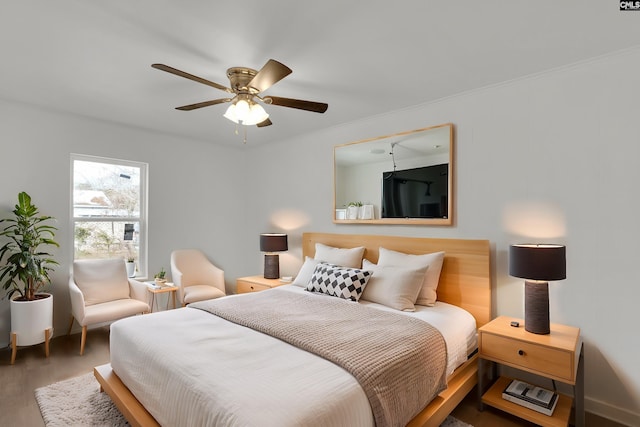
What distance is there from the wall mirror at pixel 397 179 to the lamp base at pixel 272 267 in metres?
0.97

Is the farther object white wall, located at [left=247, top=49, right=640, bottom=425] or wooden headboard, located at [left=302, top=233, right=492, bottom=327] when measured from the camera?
wooden headboard, located at [left=302, top=233, right=492, bottom=327]

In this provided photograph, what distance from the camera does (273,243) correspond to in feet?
13.5

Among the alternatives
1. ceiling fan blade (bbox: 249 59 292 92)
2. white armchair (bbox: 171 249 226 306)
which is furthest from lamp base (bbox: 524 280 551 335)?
white armchair (bbox: 171 249 226 306)

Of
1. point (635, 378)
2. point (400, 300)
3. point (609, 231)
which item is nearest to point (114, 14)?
point (400, 300)

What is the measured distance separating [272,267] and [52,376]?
7.51ft

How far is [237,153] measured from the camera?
5.12 meters

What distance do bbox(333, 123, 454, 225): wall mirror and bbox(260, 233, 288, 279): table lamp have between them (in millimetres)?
774

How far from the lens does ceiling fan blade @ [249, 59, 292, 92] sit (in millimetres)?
1798

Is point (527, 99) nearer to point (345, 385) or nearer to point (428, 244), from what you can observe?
point (428, 244)

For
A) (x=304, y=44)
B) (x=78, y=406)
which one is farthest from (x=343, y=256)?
(x=78, y=406)

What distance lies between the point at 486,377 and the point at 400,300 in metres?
0.87

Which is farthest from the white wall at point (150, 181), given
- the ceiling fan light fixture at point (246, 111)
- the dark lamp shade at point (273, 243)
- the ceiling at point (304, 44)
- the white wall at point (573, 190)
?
the white wall at point (573, 190)

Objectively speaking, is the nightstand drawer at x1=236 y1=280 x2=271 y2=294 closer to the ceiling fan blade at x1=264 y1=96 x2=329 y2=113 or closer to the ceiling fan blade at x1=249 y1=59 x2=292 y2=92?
the ceiling fan blade at x1=264 y1=96 x2=329 y2=113

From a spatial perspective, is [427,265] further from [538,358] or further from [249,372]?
[249,372]
